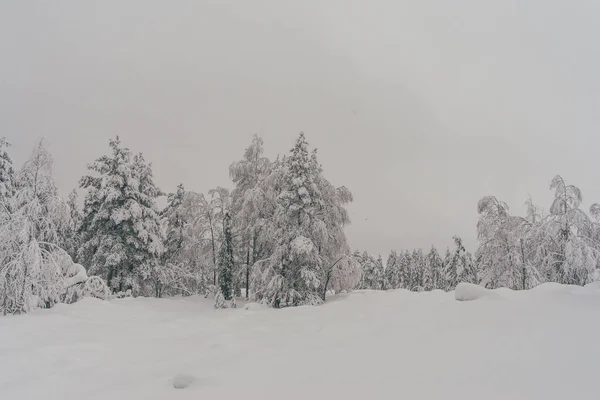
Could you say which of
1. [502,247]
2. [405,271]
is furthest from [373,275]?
[502,247]

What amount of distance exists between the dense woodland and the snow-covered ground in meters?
3.35

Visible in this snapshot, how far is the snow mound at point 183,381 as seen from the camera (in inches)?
190

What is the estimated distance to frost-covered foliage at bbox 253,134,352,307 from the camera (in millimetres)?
17719

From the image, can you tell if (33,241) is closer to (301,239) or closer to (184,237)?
(301,239)

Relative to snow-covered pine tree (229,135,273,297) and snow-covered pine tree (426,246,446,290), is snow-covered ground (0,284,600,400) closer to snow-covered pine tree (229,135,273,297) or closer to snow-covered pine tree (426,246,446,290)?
snow-covered pine tree (229,135,273,297)

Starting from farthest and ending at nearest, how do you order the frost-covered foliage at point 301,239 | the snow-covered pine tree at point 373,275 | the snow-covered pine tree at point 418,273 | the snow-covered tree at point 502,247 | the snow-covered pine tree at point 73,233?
the snow-covered pine tree at point 373,275
the snow-covered pine tree at point 418,273
the snow-covered pine tree at point 73,233
the snow-covered tree at point 502,247
the frost-covered foliage at point 301,239

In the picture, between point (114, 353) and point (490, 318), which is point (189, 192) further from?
point (490, 318)

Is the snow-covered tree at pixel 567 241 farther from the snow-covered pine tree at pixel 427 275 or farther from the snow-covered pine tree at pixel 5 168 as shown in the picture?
the snow-covered pine tree at pixel 427 275

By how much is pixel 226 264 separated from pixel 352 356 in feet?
59.8

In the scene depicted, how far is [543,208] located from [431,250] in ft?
146

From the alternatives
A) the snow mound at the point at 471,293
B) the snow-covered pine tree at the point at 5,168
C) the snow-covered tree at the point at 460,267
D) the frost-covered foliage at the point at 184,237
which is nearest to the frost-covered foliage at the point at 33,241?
the snow-covered pine tree at the point at 5,168

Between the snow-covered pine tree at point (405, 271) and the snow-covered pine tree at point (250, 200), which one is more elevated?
the snow-covered pine tree at point (250, 200)

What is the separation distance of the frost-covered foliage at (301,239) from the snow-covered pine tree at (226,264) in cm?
340

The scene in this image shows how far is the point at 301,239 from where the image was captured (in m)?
17.4
